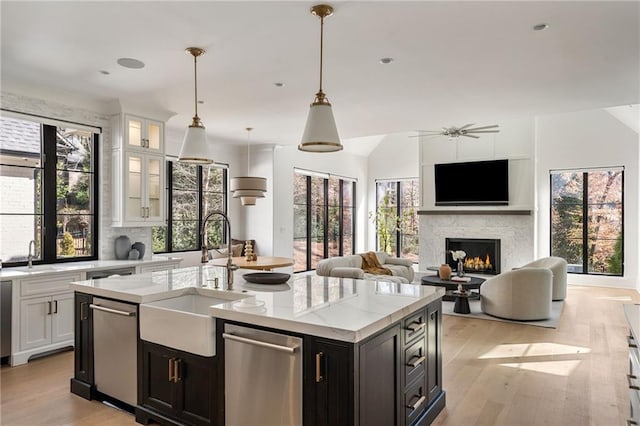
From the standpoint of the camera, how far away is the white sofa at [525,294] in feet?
17.7

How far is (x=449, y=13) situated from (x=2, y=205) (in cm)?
464

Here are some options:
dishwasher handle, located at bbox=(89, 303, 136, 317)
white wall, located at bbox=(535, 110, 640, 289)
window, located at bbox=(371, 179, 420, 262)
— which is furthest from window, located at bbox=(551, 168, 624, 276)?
dishwasher handle, located at bbox=(89, 303, 136, 317)

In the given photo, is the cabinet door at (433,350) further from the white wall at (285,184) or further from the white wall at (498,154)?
the white wall at (498,154)

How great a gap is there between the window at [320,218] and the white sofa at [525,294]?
4.42 m

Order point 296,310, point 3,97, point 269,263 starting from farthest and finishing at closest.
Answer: point 269,263
point 3,97
point 296,310

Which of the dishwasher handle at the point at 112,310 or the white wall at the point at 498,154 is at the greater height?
the white wall at the point at 498,154

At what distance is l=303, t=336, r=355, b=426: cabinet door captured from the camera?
1.88 m

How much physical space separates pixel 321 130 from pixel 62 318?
11.5ft

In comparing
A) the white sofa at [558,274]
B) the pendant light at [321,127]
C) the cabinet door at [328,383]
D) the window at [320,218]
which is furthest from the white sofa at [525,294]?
the window at [320,218]

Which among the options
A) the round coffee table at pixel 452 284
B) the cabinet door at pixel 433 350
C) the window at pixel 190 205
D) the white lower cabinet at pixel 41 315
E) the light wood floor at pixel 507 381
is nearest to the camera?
the cabinet door at pixel 433 350

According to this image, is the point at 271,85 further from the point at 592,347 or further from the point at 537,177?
the point at 537,177

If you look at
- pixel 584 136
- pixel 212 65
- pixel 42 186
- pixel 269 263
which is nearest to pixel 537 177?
pixel 584 136

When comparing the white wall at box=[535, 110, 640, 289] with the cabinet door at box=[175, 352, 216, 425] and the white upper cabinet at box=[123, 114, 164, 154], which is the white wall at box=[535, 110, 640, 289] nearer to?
the white upper cabinet at box=[123, 114, 164, 154]

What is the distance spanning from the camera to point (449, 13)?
2770 millimetres
